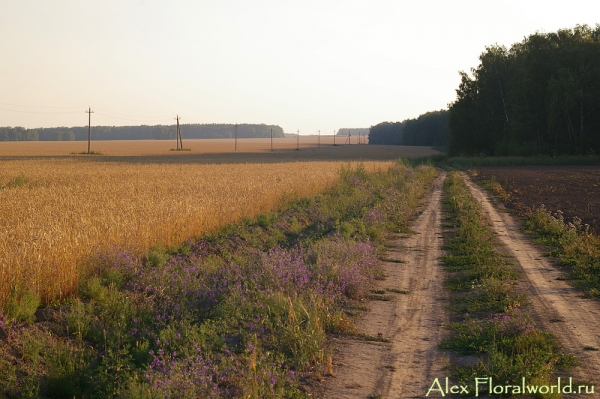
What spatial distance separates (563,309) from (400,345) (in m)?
3.02

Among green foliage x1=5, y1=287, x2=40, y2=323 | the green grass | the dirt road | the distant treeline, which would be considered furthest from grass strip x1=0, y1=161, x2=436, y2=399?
the distant treeline

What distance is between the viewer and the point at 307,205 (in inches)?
794

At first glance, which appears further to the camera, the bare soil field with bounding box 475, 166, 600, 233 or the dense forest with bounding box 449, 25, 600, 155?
the dense forest with bounding box 449, 25, 600, 155

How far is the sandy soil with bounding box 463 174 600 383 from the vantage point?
6336 mm

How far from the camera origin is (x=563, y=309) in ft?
27.1

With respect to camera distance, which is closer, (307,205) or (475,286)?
(475,286)

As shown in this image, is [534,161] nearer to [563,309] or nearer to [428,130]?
[563,309]

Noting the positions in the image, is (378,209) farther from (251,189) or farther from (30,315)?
(30,315)

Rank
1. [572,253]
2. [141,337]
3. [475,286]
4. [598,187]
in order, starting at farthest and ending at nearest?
[598,187] → [572,253] → [475,286] → [141,337]

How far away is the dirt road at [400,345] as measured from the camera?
575 centimetres

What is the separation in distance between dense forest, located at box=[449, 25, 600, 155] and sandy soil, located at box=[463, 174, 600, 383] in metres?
50.1

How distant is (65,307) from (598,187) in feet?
98.5

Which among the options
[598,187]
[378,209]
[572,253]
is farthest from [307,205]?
[598,187]

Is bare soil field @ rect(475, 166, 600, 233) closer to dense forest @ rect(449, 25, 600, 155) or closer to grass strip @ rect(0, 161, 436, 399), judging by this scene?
grass strip @ rect(0, 161, 436, 399)
